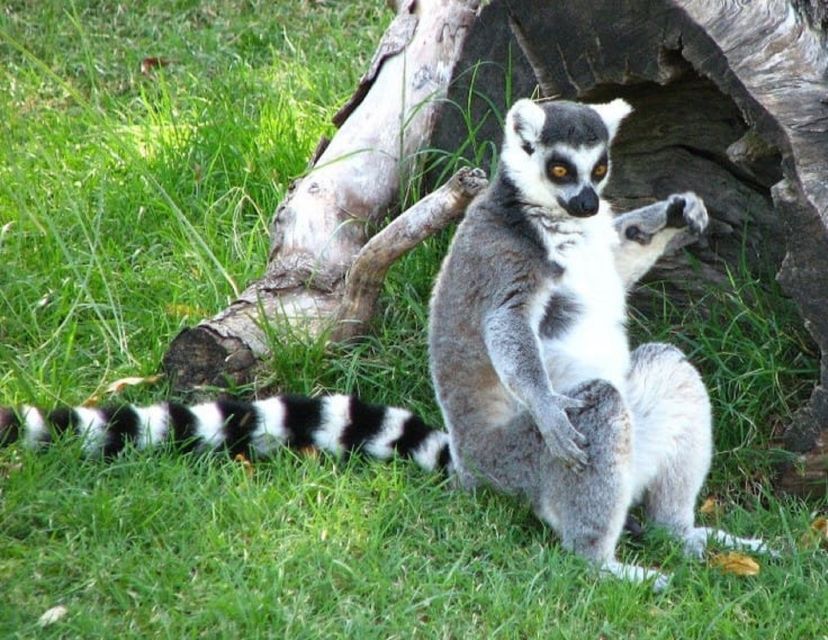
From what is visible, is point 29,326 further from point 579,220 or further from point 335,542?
point 579,220

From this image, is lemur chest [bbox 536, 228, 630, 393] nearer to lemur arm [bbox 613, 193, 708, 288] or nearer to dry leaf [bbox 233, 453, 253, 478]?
lemur arm [bbox 613, 193, 708, 288]

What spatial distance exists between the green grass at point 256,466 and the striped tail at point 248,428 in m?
0.07

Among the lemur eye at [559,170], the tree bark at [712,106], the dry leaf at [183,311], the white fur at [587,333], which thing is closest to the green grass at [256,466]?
the dry leaf at [183,311]

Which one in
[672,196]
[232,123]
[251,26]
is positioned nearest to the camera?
[672,196]

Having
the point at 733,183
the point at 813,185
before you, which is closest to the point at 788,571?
the point at 813,185

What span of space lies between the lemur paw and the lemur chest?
39cm

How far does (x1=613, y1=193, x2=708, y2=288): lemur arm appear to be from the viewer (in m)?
4.49

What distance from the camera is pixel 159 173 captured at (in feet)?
19.1

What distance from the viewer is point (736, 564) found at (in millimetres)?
3963

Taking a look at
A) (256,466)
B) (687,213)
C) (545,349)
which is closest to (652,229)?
(687,213)

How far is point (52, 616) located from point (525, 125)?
223 cm

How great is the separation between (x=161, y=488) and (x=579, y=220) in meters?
1.75

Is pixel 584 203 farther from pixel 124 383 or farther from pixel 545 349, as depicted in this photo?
pixel 124 383

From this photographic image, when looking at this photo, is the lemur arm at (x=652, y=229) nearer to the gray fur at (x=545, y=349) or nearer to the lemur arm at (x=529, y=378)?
the gray fur at (x=545, y=349)
